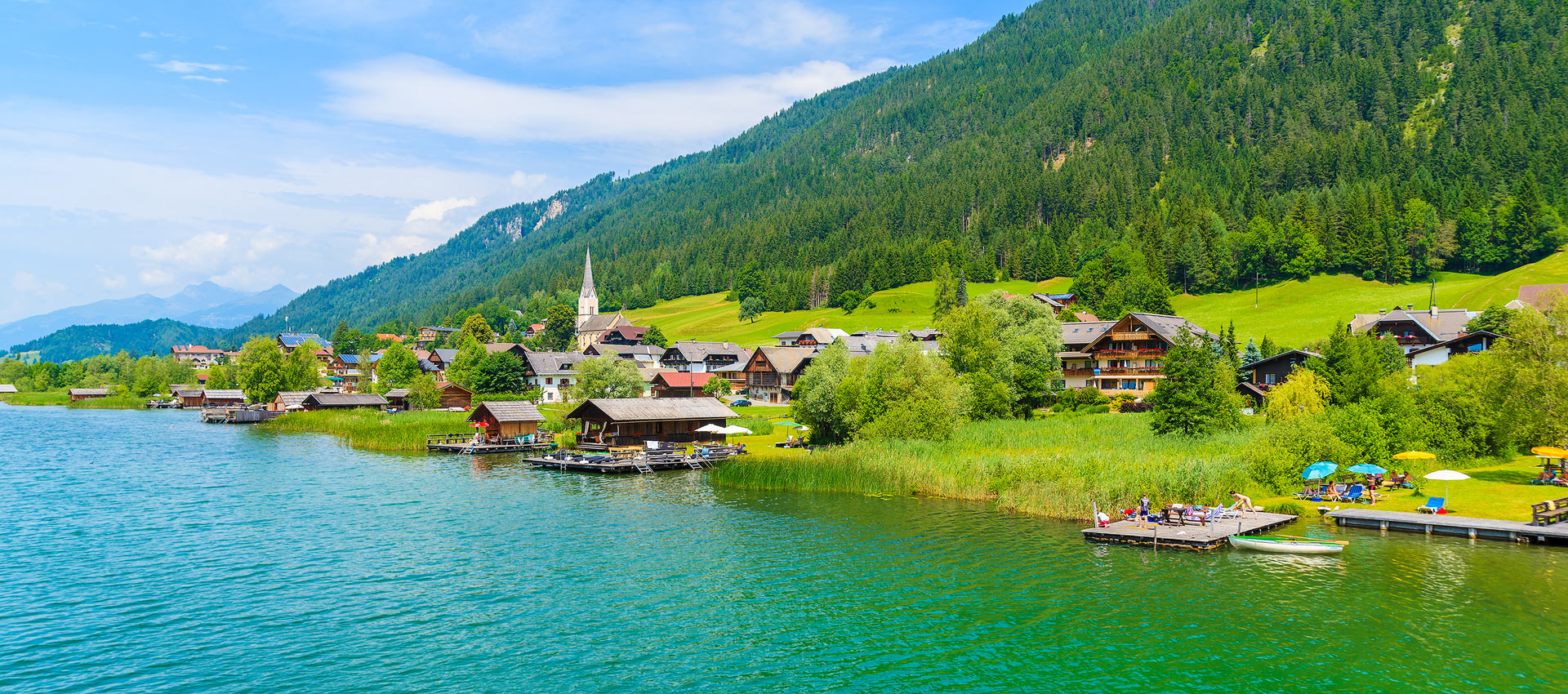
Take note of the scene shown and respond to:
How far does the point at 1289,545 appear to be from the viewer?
3675 cm

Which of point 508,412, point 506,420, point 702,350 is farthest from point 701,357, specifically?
point 506,420

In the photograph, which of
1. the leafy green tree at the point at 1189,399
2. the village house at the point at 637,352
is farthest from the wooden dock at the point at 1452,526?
the village house at the point at 637,352

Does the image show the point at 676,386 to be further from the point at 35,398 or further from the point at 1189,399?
the point at 35,398

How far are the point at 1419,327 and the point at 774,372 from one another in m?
76.3

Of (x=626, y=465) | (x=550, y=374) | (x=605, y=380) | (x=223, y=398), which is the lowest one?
(x=626, y=465)

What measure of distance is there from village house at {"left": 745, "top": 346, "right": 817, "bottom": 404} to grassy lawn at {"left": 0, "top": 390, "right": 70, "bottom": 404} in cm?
14234

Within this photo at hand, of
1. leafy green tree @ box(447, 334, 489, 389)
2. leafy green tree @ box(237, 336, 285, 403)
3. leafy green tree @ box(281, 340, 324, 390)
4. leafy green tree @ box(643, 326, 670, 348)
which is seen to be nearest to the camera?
leafy green tree @ box(447, 334, 489, 389)

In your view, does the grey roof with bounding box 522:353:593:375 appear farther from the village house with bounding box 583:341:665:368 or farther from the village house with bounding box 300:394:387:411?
the village house with bounding box 300:394:387:411

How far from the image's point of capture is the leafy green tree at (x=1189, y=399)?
57281 mm

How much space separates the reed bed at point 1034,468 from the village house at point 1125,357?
102 ft

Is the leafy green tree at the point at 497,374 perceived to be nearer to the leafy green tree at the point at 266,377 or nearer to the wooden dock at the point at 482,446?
the leafy green tree at the point at 266,377

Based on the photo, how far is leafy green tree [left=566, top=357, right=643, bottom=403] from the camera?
98.5 metres

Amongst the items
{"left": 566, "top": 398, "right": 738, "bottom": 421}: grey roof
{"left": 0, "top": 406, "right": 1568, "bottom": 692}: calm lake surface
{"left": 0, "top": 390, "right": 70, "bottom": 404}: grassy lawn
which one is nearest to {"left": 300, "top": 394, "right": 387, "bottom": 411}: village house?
{"left": 566, "top": 398, "right": 738, "bottom": 421}: grey roof

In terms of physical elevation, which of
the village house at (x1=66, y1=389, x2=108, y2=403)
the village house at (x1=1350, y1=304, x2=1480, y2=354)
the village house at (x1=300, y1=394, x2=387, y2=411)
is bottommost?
the village house at (x1=300, y1=394, x2=387, y2=411)
